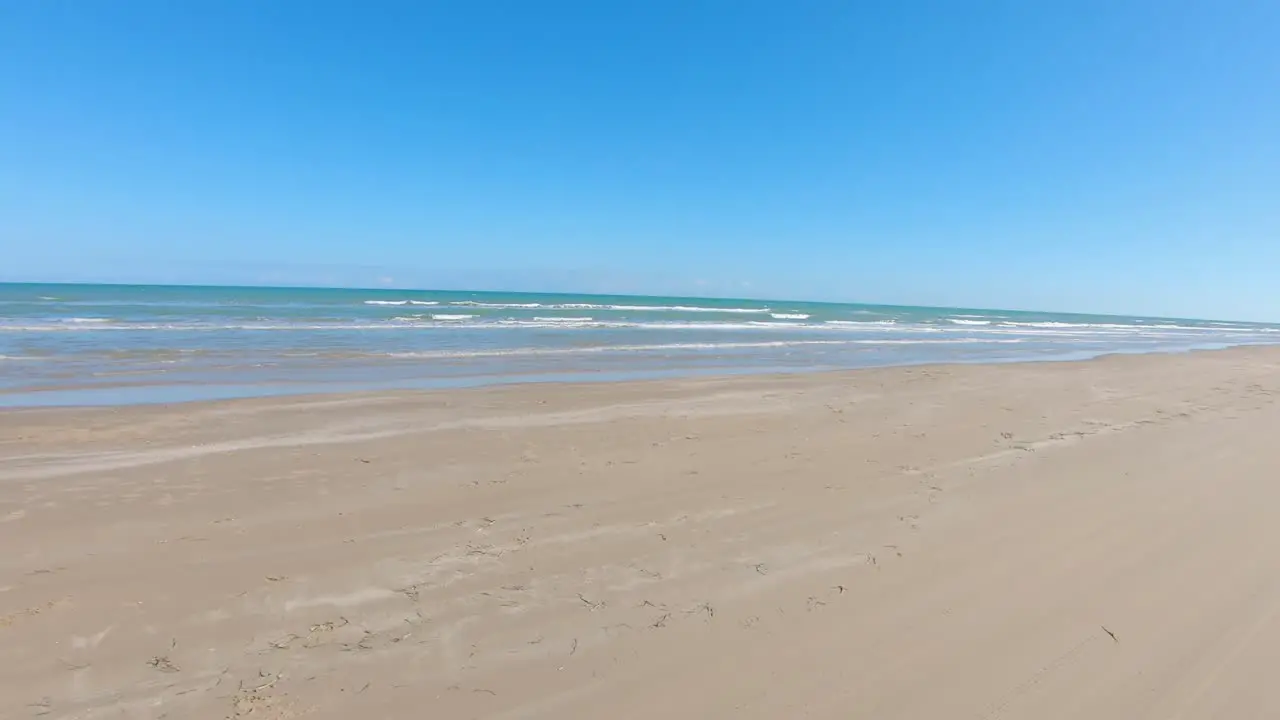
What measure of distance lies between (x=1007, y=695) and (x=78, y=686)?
427cm

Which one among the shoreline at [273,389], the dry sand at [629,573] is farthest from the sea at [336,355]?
the dry sand at [629,573]

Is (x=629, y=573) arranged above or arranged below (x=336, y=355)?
below

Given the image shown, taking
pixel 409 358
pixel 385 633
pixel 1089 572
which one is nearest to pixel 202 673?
pixel 385 633

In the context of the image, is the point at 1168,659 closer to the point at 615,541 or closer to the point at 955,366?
the point at 615,541

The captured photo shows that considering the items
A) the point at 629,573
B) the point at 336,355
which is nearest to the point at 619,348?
the point at 336,355

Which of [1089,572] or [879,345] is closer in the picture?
[1089,572]

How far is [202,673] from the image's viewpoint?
2.73 metres

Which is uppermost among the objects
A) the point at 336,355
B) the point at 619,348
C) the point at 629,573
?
the point at 619,348

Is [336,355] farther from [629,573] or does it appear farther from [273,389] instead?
[629,573]

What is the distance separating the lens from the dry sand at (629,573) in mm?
2664

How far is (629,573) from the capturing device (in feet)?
12.3

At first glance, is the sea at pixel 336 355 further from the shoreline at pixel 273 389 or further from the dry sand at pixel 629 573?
the dry sand at pixel 629 573

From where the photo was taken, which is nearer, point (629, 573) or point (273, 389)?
point (629, 573)

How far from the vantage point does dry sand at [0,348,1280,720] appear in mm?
2664
